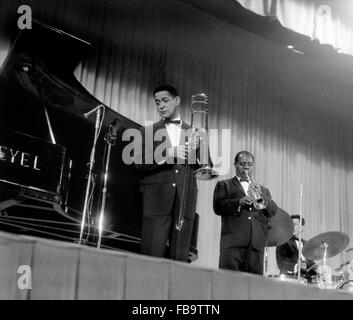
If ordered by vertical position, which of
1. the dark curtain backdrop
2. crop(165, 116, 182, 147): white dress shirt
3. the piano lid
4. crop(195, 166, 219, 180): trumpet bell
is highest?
the dark curtain backdrop

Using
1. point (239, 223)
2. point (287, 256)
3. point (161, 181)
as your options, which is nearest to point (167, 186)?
point (161, 181)

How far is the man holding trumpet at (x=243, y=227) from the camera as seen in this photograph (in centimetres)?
378

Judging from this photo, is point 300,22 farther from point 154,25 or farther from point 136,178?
point 136,178

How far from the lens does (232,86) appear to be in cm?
707

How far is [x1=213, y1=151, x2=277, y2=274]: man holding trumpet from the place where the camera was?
378 centimetres

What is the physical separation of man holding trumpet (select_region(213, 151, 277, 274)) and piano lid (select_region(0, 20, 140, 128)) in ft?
3.36

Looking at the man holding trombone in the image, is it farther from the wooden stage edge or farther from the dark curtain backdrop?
the dark curtain backdrop

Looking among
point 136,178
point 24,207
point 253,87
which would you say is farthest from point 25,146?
point 253,87

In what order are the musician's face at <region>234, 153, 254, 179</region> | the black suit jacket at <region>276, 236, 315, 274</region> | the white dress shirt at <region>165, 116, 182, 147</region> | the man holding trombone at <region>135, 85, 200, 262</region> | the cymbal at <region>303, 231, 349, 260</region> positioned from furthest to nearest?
1. the black suit jacket at <region>276, 236, 315, 274</region>
2. the cymbal at <region>303, 231, 349, 260</region>
3. the musician's face at <region>234, 153, 254, 179</region>
4. the white dress shirt at <region>165, 116, 182, 147</region>
5. the man holding trombone at <region>135, 85, 200, 262</region>

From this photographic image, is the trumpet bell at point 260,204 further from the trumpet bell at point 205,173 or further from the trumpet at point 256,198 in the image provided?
the trumpet bell at point 205,173

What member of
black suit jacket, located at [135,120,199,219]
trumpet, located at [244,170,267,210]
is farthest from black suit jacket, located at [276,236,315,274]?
black suit jacket, located at [135,120,199,219]

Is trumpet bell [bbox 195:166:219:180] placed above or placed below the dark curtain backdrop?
below

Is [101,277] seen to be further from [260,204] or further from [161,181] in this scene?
[260,204]

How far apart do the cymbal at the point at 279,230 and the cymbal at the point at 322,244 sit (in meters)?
0.86
